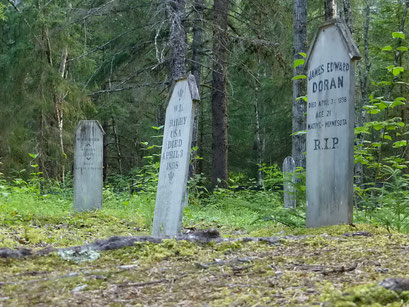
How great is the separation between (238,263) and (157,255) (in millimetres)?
611

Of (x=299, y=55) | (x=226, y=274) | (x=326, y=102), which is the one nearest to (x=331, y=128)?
(x=326, y=102)

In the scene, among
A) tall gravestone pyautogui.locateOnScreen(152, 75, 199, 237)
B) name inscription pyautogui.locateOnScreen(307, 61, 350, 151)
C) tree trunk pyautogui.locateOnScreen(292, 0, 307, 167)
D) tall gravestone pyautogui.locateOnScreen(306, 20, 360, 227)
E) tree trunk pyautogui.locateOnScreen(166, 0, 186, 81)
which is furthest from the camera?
tree trunk pyautogui.locateOnScreen(166, 0, 186, 81)

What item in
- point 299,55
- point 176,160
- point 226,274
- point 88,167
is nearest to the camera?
point 226,274

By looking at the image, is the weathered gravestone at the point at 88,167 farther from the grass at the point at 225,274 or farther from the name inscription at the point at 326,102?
the grass at the point at 225,274

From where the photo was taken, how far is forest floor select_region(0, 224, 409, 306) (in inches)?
93.3

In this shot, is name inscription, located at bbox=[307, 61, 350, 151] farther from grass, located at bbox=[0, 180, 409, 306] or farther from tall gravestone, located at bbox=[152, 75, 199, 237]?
tall gravestone, located at bbox=[152, 75, 199, 237]

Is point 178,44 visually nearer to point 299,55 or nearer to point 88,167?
point 299,55

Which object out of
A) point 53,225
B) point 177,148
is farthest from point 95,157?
point 177,148

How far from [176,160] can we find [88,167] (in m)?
4.73

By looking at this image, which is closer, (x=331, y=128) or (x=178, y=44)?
(x=331, y=128)

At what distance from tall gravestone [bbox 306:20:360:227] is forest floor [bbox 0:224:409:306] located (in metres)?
1.28

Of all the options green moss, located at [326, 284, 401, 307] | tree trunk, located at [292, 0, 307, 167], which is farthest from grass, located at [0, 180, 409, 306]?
tree trunk, located at [292, 0, 307, 167]

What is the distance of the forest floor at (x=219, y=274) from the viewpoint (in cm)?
237

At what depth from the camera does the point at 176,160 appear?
6406 millimetres
